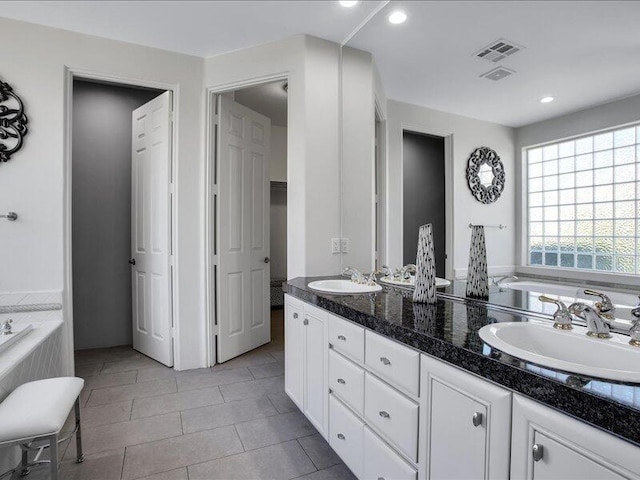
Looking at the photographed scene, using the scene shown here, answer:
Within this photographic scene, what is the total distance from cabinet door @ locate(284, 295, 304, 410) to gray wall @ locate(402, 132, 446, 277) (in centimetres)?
73

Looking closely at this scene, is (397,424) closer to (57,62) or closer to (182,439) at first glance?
(182,439)

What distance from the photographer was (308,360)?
6.44ft

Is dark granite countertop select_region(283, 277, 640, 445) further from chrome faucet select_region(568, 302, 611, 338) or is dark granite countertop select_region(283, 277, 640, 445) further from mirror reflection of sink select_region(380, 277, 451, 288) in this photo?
chrome faucet select_region(568, 302, 611, 338)

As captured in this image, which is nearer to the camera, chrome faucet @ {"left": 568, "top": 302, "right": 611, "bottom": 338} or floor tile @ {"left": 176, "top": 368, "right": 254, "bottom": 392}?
chrome faucet @ {"left": 568, "top": 302, "right": 611, "bottom": 338}

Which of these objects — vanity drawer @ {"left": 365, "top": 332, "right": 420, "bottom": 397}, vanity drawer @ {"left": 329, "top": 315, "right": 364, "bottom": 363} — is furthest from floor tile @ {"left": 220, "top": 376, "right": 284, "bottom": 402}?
vanity drawer @ {"left": 365, "top": 332, "right": 420, "bottom": 397}

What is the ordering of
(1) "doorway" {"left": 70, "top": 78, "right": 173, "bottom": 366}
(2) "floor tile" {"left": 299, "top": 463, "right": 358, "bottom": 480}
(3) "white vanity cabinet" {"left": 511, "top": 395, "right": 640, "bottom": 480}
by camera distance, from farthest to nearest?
(1) "doorway" {"left": 70, "top": 78, "right": 173, "bottom": 366} < (2) "floor tile" {"left": 299, "top": 463, "right": 358, "bottom": 480} < (3) "white vanity cabinet" {"left": 511, "top": 395, "right": 640, "bottom": 480}

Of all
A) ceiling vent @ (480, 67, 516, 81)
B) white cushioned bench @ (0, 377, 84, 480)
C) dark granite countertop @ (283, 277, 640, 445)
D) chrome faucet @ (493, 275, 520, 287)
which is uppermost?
ceiling vent @ (480, 67, 516, 81)

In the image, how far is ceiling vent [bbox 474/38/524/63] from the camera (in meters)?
1.38

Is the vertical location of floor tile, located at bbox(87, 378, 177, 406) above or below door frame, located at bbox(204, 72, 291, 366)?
below

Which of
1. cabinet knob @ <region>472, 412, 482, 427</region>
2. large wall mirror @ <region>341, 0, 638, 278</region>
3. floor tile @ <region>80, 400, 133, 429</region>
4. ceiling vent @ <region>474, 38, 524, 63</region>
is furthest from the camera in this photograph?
floor tile @ <region>80, 400, 133, 429</region>

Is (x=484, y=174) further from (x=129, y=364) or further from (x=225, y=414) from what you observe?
(x=129, y=364)

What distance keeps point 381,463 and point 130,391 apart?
2.03m

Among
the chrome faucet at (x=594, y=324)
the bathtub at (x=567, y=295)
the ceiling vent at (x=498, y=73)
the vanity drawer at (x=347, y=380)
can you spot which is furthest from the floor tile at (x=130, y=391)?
the ceiling vent at (x=498, y=73)

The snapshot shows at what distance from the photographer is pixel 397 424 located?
1.24 meters
